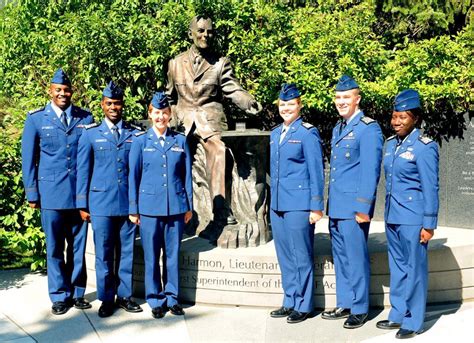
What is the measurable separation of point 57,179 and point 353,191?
2.55 metres

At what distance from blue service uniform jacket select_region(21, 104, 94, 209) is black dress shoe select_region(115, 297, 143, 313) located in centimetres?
95

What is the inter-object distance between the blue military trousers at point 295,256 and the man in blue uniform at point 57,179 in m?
1.77

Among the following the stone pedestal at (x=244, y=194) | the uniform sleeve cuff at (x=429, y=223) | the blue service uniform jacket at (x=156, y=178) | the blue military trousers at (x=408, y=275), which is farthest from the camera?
the stone pedestal at (x=244, y=194)

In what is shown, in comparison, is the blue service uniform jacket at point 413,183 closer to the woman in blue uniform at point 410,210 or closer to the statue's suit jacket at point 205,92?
the woman in blue uniform at point 410,210

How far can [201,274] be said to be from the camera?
5.76 metres

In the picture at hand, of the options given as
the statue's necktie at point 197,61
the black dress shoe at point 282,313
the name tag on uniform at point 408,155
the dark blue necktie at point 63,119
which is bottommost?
the black dress shoe at point 282,313

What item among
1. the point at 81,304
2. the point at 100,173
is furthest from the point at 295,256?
the point at 81,304

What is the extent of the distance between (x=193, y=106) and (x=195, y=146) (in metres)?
→ 0.48

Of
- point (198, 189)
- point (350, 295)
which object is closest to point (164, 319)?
point (350, 295)

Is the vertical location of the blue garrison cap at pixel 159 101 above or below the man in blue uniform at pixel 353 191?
above

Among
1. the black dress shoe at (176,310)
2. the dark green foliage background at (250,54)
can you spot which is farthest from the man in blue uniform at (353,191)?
the dark green foliage background at (250,54)

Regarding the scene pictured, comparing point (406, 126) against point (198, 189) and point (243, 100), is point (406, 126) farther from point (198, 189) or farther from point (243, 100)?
point (198, 189)

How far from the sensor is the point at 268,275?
561 centimetres

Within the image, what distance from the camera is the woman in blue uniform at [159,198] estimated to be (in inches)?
205
